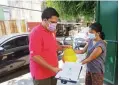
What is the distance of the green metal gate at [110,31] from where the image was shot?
409cm

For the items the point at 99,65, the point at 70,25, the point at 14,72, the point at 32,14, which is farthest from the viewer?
the point at 32,14

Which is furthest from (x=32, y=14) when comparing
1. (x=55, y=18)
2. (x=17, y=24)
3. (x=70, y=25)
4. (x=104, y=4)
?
(x=55, y=18)

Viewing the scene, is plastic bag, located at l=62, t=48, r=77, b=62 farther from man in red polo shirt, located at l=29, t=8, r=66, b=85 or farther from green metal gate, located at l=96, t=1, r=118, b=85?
green metal gate, located at l=96, t=1, r=118, b=85

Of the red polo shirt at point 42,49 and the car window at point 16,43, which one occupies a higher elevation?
the red polo shirt at point 42,49

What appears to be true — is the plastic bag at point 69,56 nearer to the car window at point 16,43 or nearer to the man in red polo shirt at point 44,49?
the man in red polo shirt at point 44,49

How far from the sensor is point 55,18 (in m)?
2.38

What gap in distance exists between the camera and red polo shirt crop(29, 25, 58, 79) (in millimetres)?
2299

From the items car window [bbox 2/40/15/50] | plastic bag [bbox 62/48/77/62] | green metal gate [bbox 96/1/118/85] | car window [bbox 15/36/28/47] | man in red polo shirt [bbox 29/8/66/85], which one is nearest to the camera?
man in red polo shirt [bbox 29/8/66/85]

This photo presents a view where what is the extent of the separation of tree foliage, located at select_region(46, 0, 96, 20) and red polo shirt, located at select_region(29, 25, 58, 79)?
4.13m

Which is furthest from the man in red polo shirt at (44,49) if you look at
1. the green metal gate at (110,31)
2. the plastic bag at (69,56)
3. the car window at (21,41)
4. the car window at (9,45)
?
the car window at (21,41)

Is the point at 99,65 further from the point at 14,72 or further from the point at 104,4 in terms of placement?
the point at 14,72

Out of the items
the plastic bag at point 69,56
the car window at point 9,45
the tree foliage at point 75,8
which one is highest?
the tree foliage at point 75,8

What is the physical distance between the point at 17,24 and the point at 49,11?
14899 mm

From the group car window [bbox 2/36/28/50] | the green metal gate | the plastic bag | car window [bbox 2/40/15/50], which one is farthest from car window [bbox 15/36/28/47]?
the plastic bag
